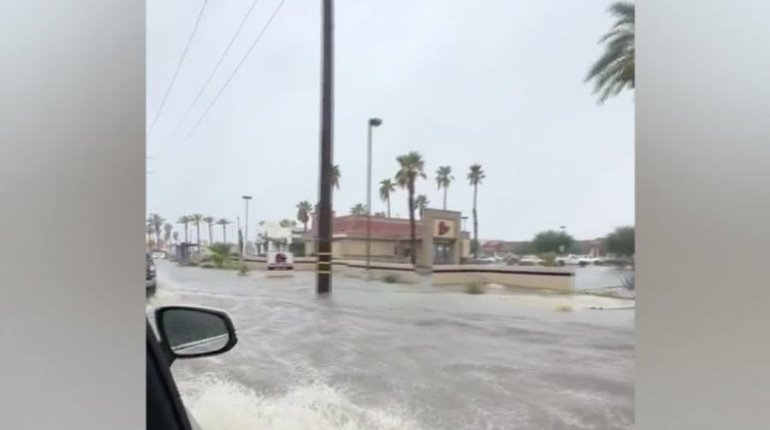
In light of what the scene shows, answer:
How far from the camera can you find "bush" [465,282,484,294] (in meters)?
1.69

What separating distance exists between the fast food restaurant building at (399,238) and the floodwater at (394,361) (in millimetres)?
96

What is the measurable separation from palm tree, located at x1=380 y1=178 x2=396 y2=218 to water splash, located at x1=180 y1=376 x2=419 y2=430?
0.62 m

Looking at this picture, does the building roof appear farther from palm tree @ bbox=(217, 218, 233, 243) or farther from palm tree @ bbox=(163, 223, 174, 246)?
palm tree @ bbox=(163, 223, 174, 246)

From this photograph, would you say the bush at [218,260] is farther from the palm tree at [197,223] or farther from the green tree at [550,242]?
the green tree at [550,242]

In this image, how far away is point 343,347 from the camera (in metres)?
1.78

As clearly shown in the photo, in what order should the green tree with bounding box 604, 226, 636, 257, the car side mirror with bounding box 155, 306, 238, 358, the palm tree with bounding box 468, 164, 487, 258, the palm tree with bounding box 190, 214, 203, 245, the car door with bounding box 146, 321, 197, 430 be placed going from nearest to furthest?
the car door with bounding box 146, 321, 197, 430 → the car side mirror with bounding box 155, 306, 238, 358 → the green tree with bounding box 604, 226, 636, 257 → the palm tree with bounding box 190, 214, 203, 245 → the palm tree with bounding box 468, 164, 487, 258

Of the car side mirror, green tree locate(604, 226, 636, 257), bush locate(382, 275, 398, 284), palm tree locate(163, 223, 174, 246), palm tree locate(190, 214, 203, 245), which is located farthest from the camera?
bush locate(382, 275, 398, 284)

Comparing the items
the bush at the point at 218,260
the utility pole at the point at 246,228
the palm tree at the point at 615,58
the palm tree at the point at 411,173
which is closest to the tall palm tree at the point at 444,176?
the palm tree at the point at 411,173

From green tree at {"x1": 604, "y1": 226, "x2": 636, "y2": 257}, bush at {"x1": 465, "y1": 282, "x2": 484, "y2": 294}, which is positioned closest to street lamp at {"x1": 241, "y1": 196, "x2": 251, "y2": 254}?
bush at {"x1": 465, "y1": 282, "x2": 484, "y2": 294}

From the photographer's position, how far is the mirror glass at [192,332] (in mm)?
847

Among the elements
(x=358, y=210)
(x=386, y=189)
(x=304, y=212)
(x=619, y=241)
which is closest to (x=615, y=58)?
(x=619, y=241)
